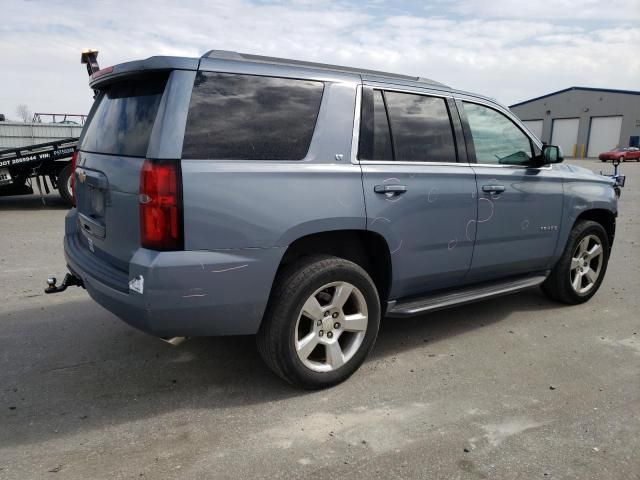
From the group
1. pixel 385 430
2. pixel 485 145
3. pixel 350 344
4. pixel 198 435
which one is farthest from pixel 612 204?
pixel 198 435

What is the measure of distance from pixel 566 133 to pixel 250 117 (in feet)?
183

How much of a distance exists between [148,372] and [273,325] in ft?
3.41

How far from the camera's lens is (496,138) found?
4.21 meters

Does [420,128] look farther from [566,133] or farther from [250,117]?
[566,133]

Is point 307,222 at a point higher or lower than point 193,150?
lower

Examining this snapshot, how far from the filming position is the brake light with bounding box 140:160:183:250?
2.62 meters

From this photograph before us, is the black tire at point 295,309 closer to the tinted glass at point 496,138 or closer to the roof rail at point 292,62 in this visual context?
the roof rail at point 292,62

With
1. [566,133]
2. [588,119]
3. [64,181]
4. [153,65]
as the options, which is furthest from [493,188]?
[566,133]

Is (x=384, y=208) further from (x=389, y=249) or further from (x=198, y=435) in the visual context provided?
(x=198, y=435)

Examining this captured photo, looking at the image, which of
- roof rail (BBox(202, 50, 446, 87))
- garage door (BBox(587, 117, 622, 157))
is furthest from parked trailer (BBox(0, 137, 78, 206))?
garage door (BBox(587, 117, 622, 157))

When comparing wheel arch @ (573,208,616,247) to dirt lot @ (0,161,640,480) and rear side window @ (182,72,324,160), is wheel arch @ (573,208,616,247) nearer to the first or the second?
dirt lot @ (0,161,640,480)

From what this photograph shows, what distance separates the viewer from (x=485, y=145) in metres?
4.08

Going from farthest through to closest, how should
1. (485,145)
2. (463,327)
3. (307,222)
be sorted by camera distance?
(463,327), (485,145), (307,222)

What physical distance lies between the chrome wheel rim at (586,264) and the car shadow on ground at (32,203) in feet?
32.1
